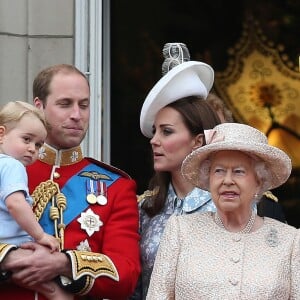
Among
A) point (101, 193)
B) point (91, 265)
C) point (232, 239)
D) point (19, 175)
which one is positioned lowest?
point (91, 265)

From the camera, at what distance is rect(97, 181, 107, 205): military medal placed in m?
4.96

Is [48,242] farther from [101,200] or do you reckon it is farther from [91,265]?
[101,200]

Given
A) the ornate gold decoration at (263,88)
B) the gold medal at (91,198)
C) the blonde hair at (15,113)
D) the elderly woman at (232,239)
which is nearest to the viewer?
the elderly woman at (232,239)

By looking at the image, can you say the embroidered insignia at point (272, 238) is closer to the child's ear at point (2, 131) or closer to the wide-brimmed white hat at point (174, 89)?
the wide-brimmed white hat at point (174, 89)

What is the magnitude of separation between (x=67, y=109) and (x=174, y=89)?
Answer: 500 millimetres

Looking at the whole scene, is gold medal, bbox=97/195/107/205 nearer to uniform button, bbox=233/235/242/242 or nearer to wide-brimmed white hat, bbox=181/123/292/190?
wide-brimmed white hat, bbox=181/123/292/190

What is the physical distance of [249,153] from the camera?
15.1 feet

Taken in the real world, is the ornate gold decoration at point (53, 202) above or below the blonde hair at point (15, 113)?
below

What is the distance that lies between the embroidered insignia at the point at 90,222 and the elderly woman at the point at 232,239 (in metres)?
0.34

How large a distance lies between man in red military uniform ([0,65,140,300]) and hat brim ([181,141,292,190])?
0.34m

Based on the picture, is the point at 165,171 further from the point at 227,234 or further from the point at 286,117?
the point at 286,117

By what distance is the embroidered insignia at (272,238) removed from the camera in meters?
4.59

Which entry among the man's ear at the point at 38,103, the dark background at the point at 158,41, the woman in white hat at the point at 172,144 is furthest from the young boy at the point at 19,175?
the dark background at the point at 158,41

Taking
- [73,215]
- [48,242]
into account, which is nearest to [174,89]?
[73,215]
